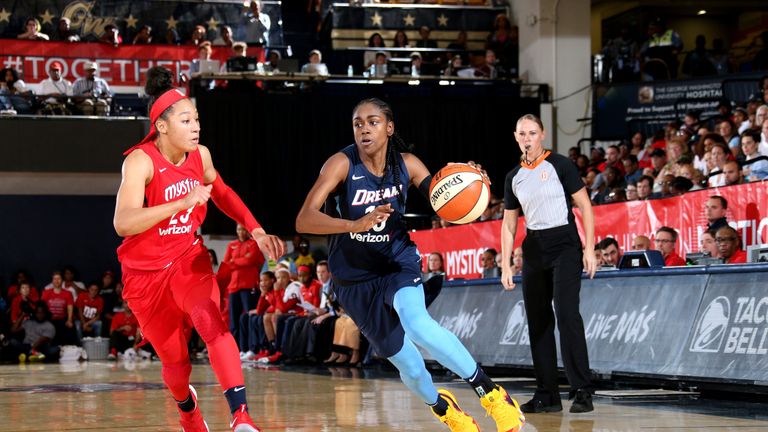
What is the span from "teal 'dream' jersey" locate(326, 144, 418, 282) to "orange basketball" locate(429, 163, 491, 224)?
221mm

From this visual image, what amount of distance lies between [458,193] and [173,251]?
158 centimetres

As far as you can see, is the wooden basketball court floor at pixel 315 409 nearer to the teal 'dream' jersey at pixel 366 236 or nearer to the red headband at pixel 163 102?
the teal 'dream' jersey at pixel 366 236

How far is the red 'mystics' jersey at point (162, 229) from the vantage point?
214 inches

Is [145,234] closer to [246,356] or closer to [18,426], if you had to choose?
[18,426]

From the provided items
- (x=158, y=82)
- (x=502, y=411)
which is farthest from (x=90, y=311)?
(x=502, y=411)

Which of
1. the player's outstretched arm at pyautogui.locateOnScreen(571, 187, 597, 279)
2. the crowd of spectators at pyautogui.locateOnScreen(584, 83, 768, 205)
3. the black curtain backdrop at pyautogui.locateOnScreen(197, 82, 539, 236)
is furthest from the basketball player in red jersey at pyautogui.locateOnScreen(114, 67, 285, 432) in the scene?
the black curtain backdrop at pyautogui.locateOnScreen(197, 82, 539, 236)

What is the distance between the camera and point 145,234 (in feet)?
17.9

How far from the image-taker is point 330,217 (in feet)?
18.5

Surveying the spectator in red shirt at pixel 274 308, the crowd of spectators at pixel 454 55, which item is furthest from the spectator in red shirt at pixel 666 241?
the crowd of spectators at pixel 454 55

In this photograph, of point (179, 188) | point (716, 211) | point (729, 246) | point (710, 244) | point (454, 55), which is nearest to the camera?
point (179, 188)

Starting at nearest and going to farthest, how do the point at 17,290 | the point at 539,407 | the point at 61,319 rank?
the point at 539,407, the point at 61,319, the point at 17,290

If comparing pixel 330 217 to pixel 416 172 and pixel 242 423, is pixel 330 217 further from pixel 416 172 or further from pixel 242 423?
pixel 242 423

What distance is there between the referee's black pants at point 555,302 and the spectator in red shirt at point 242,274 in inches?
389

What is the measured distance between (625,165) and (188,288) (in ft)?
39.0
